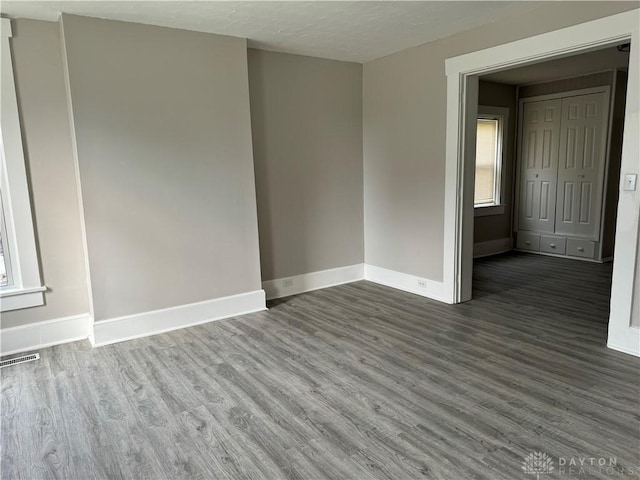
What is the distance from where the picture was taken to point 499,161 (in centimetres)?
652

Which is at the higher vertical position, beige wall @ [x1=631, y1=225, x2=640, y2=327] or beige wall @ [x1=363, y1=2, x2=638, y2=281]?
beige wall @ [x1=363, y1=2, x2=638, y2=281]

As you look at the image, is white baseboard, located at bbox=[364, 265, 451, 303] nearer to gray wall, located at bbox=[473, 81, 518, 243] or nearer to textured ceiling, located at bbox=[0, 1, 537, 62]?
gray wall, located at bbox=[473, 81, 518, 243]

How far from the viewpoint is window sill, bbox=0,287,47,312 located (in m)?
3.37

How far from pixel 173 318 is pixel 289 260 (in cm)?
140

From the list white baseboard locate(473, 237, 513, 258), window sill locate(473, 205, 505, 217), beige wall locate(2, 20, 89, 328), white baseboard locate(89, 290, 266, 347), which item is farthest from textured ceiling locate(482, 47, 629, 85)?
beige wall locate(2, 20, 89, 328)

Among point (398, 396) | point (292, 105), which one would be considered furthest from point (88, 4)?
point (398, 396)

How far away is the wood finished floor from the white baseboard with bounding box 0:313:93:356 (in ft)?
0.59

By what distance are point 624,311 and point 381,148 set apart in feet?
9.20

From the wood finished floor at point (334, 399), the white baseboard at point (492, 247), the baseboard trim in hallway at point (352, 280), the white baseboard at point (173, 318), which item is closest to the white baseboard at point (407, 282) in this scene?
the baseboard trim in hallway at point (352, 280)

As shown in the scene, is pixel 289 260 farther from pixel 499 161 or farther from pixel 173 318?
pixel 499 161

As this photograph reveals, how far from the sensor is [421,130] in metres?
4.41

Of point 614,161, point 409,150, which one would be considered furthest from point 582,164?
point 409,150

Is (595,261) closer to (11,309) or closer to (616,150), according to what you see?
(616,150)

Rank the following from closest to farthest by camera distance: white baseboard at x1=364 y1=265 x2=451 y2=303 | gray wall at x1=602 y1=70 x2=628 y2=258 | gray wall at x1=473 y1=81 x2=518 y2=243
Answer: white baseboard at x1=364 y1=265 x2=451 y2=303 < gray wall at x1=602 y1=70 x2=628 y2=258 < gray wall at x1=473 y1=81 x2=518 y2=243
